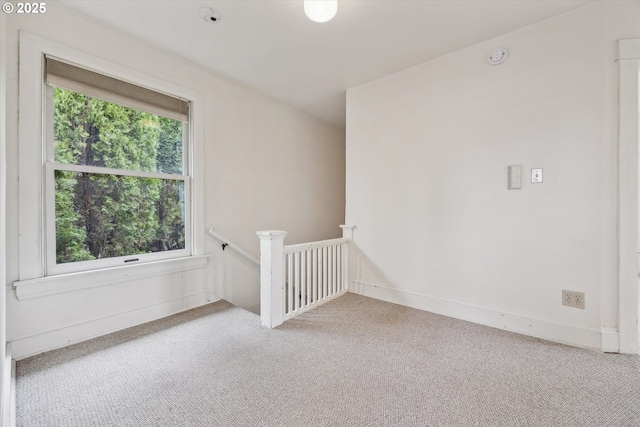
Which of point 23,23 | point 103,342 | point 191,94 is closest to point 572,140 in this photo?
point 191,94

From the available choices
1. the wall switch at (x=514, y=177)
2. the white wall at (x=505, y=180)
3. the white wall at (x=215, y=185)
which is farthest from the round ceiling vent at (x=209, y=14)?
the wall switch at (x=514, y=177)

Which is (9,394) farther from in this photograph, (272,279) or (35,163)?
(272,279)

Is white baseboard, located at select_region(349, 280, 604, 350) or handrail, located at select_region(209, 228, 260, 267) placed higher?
handrail, located at select_region(209, 228, 260, 267)

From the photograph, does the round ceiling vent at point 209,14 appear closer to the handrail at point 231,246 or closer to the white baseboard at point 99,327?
the handrail at point 231,246

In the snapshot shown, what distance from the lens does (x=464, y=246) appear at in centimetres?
243

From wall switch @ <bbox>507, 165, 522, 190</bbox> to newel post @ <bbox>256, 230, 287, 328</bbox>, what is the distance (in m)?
1.88

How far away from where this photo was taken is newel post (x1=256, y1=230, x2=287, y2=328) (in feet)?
7.38

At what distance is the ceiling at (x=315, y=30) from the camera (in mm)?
A: 1931

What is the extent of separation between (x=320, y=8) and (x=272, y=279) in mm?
1897

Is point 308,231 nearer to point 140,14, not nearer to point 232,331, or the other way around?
point 232,331

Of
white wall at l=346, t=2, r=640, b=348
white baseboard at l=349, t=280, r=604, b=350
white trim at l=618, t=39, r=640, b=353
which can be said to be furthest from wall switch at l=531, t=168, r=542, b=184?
white baseboard at l=349, t=280, r=604, b=350

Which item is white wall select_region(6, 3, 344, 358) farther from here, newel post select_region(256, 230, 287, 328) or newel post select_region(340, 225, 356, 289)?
newel post select_region(340, 225, 356, 289)

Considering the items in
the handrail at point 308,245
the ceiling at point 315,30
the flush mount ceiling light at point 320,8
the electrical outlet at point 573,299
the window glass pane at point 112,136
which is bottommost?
the electrical outlet at point 573,299

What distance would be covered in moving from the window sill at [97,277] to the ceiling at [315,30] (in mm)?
1899
